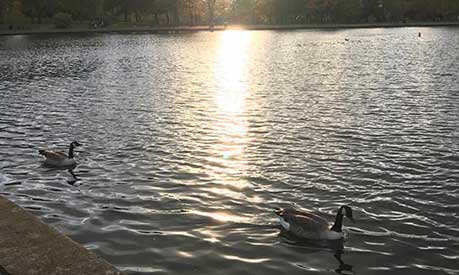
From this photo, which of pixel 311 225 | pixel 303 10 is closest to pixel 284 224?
pixel 311 225

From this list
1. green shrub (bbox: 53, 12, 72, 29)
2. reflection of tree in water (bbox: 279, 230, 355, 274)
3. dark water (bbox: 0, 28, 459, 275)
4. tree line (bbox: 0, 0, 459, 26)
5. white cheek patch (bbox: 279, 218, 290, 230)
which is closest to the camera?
reflection of tree in water (bbox: 279, 230, 355, 274)

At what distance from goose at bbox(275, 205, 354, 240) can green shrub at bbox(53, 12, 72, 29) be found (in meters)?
147

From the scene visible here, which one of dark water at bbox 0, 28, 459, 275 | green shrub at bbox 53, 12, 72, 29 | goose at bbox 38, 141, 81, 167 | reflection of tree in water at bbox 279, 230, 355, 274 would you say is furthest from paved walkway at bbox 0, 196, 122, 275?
green shrub at bbox 53, 12, 72, 29

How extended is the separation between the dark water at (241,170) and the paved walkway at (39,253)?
2261 mm

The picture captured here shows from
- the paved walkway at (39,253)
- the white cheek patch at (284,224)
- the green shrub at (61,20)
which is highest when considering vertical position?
the green shrub at (61,20)

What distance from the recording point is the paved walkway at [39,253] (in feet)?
27.0

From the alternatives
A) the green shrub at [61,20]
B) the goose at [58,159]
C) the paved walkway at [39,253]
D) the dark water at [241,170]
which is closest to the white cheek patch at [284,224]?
the dark water at [241,170]

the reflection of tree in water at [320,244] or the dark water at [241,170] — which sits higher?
the dark water at [241,170]

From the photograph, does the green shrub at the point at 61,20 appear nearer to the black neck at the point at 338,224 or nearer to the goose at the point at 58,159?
the goose at the point at 58,159

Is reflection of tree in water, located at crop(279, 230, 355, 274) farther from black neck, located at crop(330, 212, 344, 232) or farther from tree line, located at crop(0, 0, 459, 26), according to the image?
tree line, located at crop(0, 0, 459, 26)

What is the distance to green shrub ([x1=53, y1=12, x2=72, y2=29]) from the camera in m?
147

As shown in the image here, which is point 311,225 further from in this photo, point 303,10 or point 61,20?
point 303,10

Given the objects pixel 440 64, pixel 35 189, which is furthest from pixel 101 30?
pixel 35 189

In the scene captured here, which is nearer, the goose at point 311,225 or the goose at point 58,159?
the goose at point 311,225
